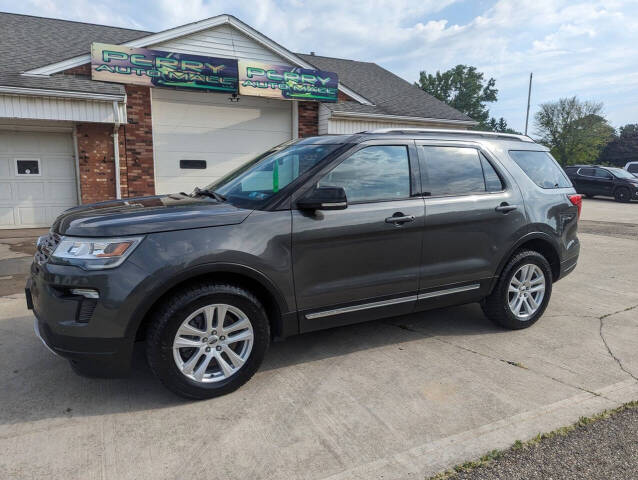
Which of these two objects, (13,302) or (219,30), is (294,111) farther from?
(13,302)

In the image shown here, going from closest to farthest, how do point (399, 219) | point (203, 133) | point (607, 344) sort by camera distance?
1. point (399, 219)
2. point (607, 344)
3. point (203, 133)

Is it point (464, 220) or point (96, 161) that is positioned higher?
point (96, 161)

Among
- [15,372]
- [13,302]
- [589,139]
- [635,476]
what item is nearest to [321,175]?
[635,476]

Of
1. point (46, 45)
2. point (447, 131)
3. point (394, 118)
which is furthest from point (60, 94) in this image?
point (394, 118)

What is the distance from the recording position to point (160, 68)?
1034cm

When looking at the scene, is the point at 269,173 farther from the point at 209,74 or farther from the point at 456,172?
the point at 209,74

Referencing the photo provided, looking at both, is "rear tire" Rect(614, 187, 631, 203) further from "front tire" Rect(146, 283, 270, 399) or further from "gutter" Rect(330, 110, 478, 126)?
"front tire" Rect(146, 283, 270, 399)

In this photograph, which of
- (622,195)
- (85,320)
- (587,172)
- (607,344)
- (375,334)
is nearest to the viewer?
Answer: (85,320)

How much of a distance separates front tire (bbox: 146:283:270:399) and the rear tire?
72.9ft

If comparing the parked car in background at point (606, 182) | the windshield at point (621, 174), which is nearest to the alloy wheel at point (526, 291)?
the parked car in background at point (606, 182)

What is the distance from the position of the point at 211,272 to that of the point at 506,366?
2.39 meters

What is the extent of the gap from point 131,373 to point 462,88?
223 ft

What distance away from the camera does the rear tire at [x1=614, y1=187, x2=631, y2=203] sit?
1986 cm

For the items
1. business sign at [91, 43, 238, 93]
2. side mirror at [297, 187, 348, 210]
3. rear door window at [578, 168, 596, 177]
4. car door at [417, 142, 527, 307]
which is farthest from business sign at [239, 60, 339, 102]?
rear door window at [578, 168, 596, 177]
